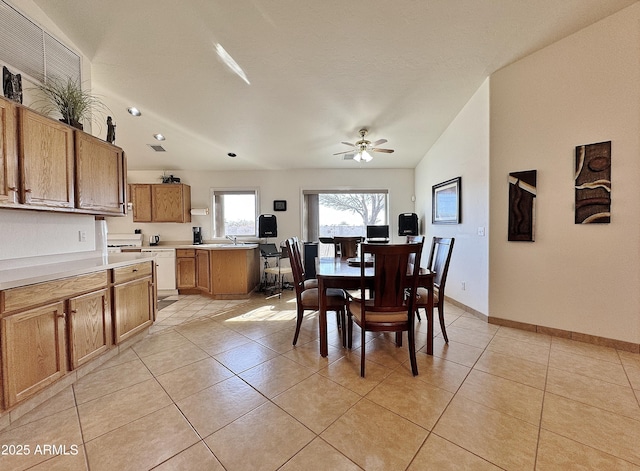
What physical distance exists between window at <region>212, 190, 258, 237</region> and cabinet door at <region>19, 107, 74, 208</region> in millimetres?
3231

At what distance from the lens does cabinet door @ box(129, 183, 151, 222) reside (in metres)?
4.82

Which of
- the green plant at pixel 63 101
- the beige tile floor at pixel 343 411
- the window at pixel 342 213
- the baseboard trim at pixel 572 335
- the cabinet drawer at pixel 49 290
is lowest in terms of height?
the beige tile floor at pixel 343 411

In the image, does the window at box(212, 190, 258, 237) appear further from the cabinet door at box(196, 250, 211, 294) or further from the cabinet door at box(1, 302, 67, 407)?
the cabinet door at box(1, 302, 67, 407)

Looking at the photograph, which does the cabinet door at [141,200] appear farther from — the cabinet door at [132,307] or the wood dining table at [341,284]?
the wood dining table at [341,284]

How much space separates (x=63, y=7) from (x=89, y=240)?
6.72ft

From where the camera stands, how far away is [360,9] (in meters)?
2.03

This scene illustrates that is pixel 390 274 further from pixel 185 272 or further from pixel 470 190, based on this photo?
pixel 185 272

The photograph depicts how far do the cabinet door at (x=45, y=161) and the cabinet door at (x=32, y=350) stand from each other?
829 mm

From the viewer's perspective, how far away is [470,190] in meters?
3.34

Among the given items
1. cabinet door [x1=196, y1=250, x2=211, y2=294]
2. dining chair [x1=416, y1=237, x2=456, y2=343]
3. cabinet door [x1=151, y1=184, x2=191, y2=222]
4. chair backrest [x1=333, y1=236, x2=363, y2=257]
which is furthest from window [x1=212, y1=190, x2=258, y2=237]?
dining chair [x1=416, y1=237, x2=456, y2=343]

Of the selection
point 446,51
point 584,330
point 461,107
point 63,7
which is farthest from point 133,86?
point 584,330

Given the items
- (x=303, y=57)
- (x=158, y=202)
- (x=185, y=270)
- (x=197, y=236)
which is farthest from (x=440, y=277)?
(x=158, y=202)

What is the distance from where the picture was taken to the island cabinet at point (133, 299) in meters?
2.27

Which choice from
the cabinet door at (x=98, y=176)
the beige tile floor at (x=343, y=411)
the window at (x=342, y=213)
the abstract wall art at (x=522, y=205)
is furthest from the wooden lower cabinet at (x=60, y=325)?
the abstract wall art at (x=522, y=205)
